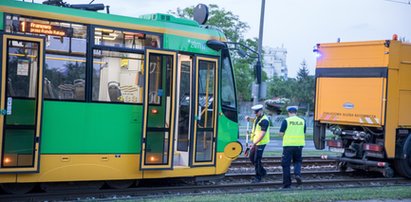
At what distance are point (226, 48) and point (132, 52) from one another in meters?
2.29

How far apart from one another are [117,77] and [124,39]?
732 millimetres

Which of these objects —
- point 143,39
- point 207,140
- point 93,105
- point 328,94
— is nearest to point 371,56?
point 328,94

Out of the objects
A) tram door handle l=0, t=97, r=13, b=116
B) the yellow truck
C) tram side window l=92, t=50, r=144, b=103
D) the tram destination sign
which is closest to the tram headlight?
tram door handle l=0, t=97, r=13, b=116

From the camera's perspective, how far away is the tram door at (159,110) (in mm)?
10297

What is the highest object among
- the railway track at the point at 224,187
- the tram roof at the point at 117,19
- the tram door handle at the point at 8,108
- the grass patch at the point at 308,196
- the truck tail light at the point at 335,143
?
the tram roof at the point at 117,19

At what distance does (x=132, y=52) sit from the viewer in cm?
1032

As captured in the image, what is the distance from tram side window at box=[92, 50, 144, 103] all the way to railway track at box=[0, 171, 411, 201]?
174 centimetres

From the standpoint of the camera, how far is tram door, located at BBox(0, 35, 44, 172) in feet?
29.3

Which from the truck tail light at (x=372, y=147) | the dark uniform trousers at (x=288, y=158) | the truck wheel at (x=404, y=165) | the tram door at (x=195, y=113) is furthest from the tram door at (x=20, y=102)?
the truck wheel at (x=404, y=165)

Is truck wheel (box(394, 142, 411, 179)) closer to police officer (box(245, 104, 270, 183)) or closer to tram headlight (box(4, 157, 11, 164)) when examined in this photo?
police officer (box(245, 104, 270, 183))

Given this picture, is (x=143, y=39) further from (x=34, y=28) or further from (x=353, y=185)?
(x=353, y=185)

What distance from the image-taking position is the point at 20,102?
9047mm

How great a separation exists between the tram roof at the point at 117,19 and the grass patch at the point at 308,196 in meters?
3.21

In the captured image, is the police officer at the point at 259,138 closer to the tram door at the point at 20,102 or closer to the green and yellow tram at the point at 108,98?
the green and yellow tram at the point at 108,98
